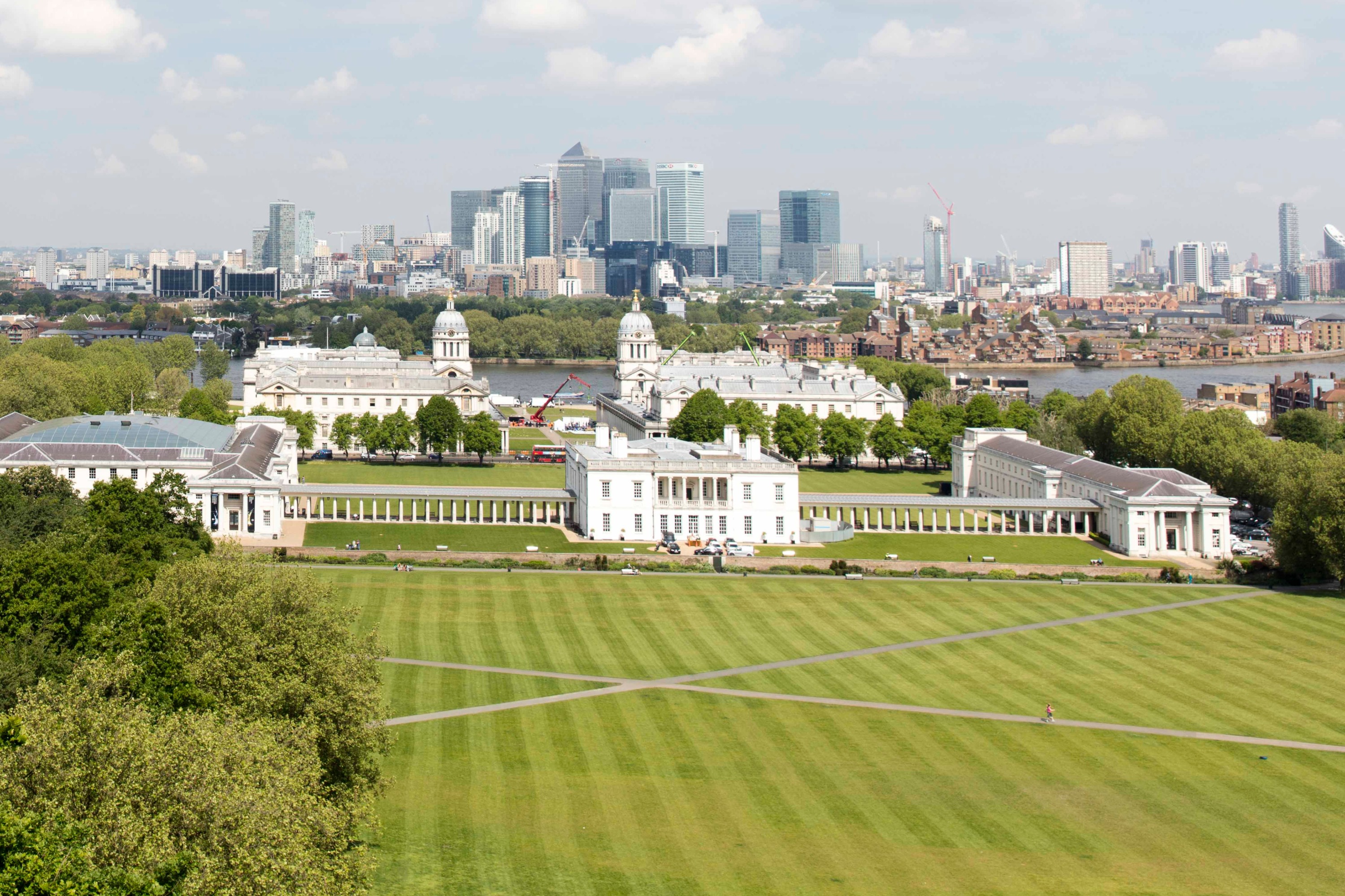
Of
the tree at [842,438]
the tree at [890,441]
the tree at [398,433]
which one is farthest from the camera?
the tree at [842,438]

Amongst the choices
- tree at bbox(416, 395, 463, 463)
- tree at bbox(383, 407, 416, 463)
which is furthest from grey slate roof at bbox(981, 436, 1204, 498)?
tree at bbox(383, 407, 416, 463)

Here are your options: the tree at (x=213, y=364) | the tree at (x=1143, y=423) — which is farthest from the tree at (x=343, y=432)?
the tree at (x=213, y=364)

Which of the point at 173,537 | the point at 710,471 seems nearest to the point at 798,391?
the point at 710,471

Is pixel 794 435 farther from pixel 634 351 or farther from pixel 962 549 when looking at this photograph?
pixel 634 351

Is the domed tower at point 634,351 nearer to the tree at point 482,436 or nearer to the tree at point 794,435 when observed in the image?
the tree at point 794,435

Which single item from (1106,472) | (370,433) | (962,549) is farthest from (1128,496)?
(370,433)

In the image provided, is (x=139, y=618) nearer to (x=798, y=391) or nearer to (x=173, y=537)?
(x=173, y=537)

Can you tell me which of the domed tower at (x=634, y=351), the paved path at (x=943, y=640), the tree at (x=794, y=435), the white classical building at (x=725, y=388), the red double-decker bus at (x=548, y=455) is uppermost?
the domed tower at (x=634, y=351)
